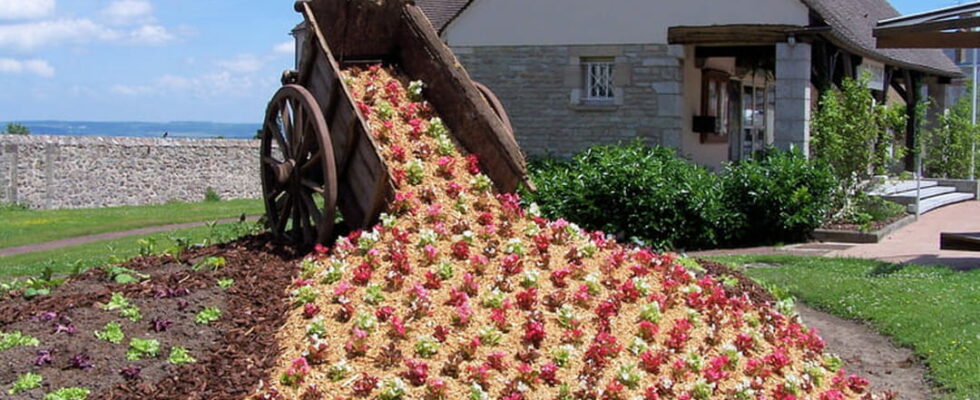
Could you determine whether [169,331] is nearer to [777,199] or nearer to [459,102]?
[459,102]

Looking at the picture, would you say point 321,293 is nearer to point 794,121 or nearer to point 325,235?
point 325,235

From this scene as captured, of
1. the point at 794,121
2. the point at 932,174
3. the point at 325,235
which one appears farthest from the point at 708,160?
the point at 325,235

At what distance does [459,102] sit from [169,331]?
2867 mm

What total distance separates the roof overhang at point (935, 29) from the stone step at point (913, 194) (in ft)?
18.3

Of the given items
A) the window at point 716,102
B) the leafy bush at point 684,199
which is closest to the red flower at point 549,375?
the leafy bush at point 684,199

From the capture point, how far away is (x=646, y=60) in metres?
17.9

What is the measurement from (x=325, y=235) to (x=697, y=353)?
99.7 inches

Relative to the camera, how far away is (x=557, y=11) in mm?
18344

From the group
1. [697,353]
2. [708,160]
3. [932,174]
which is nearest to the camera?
[697,353]

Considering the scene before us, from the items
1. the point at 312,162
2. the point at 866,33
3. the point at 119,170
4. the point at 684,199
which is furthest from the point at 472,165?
the point at 119,170

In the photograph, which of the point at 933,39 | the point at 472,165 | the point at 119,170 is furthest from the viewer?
the point at 119,170

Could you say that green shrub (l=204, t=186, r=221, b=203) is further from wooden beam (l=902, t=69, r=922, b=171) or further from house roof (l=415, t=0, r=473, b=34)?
wooden beam (l=902, t=69, r=922, b=171)

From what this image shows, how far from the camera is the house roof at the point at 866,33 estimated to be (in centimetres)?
1712

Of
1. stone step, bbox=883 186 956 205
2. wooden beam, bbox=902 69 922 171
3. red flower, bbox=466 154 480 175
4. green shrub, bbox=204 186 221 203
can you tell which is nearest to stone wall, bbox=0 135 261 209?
green shrub, bbox=204 186 221 203
